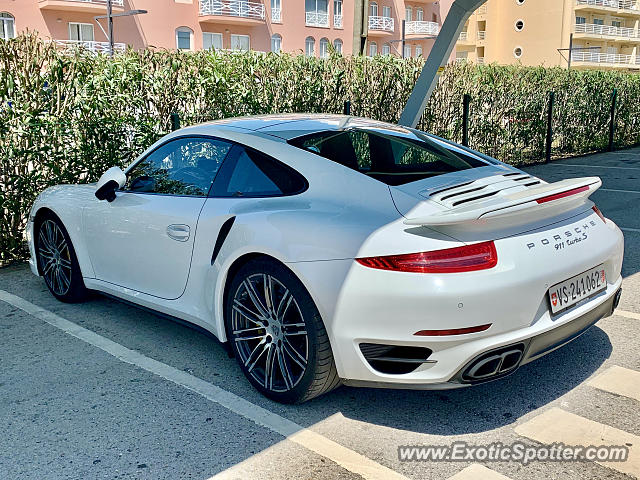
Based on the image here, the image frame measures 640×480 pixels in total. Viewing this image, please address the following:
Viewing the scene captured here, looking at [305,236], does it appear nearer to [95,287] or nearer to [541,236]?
[541,236]

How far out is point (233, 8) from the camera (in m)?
46.4

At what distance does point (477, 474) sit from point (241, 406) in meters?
1.30

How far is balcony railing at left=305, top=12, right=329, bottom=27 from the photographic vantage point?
5131cm

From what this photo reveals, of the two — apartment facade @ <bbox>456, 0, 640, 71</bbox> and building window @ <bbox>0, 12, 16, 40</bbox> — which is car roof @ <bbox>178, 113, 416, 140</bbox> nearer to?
building window @ <bbox>0, 12, 16, 40</bbox>

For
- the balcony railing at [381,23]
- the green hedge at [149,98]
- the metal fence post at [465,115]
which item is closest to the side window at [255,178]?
the green hedge at [149,98]

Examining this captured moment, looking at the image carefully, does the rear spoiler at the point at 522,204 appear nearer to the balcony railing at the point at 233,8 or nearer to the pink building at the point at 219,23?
the pink building at the point at 219,23

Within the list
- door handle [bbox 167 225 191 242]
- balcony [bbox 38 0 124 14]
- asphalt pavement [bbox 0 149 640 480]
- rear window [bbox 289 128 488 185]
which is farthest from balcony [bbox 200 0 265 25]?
door handle [bbox 167 225 191 242]

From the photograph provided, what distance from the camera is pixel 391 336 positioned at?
3189 mm

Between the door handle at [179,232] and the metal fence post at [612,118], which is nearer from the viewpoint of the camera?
the door handle at [179,232]

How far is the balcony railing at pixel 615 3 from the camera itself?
68.9 m

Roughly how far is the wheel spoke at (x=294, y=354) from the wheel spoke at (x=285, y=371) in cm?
5

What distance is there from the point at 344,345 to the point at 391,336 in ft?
0.81

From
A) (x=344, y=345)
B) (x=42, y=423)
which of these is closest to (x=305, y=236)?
(x=344, y=345)

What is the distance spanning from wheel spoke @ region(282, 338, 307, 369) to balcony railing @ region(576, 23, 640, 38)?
2896 inches
